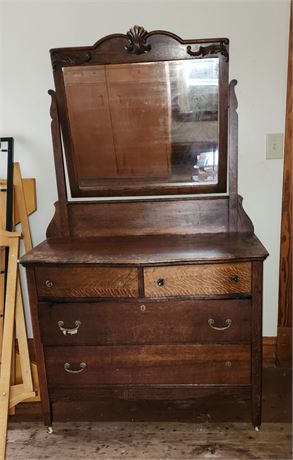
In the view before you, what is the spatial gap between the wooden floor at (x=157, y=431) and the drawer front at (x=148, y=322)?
321 millimetres

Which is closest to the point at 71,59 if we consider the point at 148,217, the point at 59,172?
the point at 59,172

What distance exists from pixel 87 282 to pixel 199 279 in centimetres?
43

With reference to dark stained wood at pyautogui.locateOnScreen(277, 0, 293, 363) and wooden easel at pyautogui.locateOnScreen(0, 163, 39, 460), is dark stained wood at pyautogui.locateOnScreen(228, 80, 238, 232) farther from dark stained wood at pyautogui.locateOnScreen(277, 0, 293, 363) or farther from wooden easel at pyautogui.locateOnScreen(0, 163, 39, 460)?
wooden easel at pyautogui.locateOnScreen(0, 163, 39, 460)

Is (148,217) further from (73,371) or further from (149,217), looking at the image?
(73,371)

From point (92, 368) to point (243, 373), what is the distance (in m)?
0.61

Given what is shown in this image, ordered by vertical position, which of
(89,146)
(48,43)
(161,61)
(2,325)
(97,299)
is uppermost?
(48,43)

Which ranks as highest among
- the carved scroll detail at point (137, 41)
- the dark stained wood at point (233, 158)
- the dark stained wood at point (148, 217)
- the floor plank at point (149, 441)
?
the carved scroll detail at point (137, 41)

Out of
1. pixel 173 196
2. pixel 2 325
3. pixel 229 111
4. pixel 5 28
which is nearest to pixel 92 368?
pixel 2 325

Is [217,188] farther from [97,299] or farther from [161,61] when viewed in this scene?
[97,299]

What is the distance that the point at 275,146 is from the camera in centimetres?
181

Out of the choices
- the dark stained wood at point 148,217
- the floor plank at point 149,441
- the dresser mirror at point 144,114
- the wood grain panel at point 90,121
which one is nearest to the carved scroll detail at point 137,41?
the dresser mirror at point 144,114

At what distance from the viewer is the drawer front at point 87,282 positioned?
147 centimetres

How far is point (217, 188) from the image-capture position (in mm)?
1760

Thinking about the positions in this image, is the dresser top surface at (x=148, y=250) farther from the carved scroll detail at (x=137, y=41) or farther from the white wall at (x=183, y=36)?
the carved scroll detail at (x=137, y=41)
